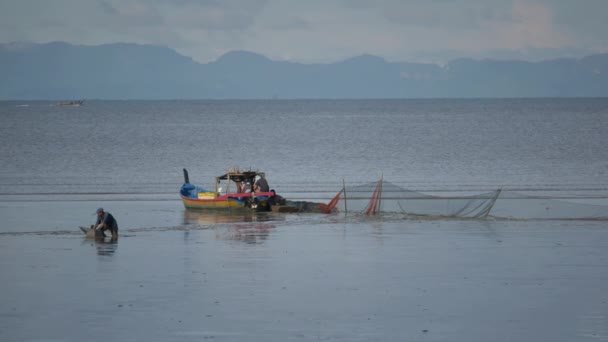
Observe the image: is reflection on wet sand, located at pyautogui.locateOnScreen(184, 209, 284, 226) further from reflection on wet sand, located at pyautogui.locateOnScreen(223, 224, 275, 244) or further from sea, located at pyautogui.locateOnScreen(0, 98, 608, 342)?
reflection on wet sand, located at pyautogui.locateOnScreen(223, 224, 275, 244)

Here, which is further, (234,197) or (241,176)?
(241,176)

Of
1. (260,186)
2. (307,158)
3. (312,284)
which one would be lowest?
(312,284)

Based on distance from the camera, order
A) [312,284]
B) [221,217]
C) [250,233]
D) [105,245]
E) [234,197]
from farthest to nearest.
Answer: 1. [234,197]
2. [221,217]
3. [250,233]
4. [105,245]
5. [312,284]

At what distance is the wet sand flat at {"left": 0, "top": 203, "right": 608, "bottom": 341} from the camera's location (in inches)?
642

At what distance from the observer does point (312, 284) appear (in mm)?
20312

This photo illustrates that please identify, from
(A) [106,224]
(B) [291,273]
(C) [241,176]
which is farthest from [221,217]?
(B) [291,273]

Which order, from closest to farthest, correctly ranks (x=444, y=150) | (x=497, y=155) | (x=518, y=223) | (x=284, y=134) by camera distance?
1. (x=518, y=223)
2. (x=497, y=155)
3. (x=444, y=150)
4. (x=284, y=134)

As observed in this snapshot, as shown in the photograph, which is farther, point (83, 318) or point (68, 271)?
point (68, 271)

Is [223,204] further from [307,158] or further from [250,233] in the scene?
[307,158]

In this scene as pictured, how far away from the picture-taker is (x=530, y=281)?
67.5 ft

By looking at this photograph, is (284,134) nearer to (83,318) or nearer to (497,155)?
(497,155)

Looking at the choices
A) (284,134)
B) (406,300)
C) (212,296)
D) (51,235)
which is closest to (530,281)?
(406,300)

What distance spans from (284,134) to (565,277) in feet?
341

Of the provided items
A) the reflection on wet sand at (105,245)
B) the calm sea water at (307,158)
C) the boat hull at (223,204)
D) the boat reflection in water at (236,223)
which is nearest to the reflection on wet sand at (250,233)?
the boat reflection in water at (236,223)
